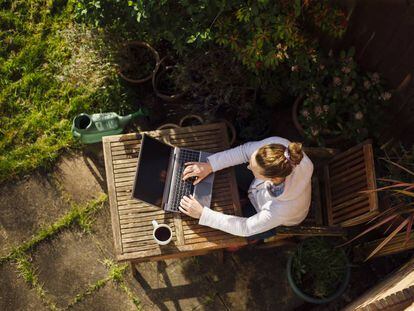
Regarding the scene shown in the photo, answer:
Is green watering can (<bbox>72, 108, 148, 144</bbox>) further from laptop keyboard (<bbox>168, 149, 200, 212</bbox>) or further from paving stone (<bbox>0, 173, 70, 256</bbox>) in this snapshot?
laptop keyboard (<bbox>168, 149, 200, 212</bbox>)

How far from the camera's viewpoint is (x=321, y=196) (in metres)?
3.57

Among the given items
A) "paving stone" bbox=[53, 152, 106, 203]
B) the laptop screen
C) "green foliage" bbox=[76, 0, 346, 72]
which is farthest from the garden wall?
"paving stone" bbox=[53, 152, 106, 203]

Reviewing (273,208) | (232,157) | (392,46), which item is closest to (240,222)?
(273,208)

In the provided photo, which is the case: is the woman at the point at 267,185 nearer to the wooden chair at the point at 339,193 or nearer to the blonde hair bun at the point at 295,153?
the blonde hair bun at the point at 295,153

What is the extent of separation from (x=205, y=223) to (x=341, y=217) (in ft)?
3.43

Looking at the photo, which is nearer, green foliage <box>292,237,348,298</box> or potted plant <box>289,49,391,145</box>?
potted plant <box>289,49,391,145</box>

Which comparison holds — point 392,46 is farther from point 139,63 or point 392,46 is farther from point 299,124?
point 139,63

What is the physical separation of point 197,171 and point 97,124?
48.4 inches

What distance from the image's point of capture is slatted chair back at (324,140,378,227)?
3014mm

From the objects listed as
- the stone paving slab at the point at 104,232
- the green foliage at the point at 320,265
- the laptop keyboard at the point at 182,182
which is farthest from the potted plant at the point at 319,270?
the stone paving slab at the point at 104,232

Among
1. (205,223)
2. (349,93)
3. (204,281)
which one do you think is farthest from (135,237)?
(349,93)

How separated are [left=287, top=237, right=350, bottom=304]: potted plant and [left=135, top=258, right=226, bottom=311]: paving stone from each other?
744mm

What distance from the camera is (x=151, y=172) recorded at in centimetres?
309

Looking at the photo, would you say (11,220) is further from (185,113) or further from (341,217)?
(341,217)
